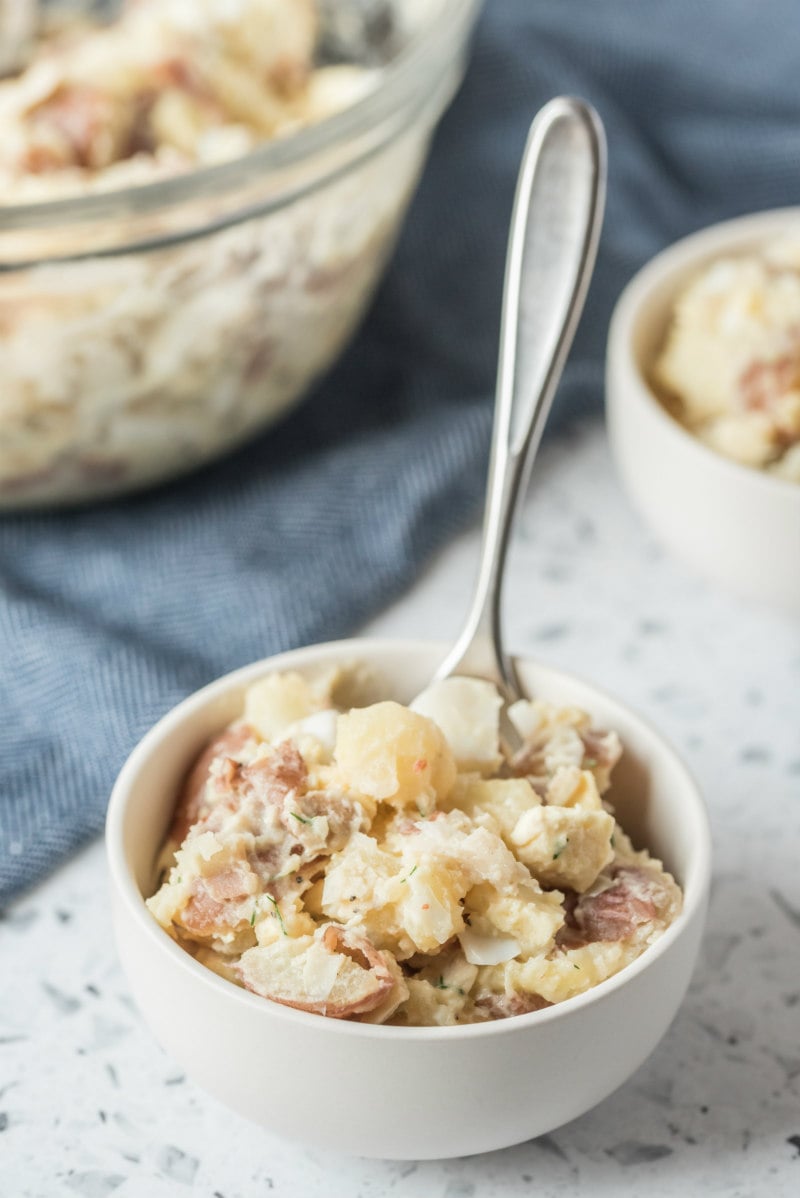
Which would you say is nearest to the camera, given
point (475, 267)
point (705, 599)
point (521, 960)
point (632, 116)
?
point (521, 960)

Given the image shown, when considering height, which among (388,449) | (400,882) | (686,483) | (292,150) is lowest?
(388,449)

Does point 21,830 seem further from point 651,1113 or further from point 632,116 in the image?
point 632,116

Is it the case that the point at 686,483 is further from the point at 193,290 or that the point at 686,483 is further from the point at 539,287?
the point at 193,290

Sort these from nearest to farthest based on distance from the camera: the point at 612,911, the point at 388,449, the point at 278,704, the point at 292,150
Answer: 1. the point at 612,911
2. the point at 278,704
3. the point at 292,150
4. the point at 388,449

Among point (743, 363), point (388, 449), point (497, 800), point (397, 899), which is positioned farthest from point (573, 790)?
point (388, 449)

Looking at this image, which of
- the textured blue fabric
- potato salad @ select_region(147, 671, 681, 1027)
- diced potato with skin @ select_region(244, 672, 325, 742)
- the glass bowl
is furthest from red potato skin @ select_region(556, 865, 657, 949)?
the glass bowl

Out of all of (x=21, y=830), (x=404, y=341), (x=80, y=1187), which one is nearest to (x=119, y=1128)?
(x=80, y=1187)
